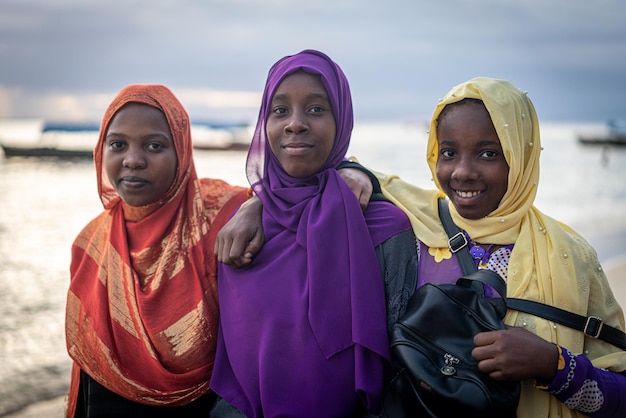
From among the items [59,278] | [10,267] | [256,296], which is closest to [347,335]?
[256,296]

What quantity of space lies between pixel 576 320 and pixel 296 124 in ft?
4.11

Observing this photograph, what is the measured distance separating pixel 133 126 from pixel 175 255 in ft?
2.00

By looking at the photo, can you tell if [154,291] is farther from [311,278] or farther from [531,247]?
[531,247]

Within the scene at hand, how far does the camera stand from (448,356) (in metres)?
1.83

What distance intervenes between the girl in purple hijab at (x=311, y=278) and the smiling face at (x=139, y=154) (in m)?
0.48

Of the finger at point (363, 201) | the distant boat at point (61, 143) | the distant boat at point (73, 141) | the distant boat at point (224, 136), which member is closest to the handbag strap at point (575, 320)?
the finger at point (363, 201)

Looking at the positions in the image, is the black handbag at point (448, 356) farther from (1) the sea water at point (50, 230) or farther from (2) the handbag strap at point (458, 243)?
(1) the sea water at point (50, 230)

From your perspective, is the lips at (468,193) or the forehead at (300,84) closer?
the lips at (468,193)

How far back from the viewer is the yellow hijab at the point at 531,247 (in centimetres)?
200

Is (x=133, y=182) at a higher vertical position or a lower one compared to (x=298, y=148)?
lower

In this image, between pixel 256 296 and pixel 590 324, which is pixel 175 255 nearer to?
pixel 256 296

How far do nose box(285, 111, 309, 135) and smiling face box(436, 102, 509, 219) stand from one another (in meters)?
0.55

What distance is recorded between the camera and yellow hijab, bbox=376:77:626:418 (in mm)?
2000


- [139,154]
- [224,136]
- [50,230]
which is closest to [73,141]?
[224,136]
